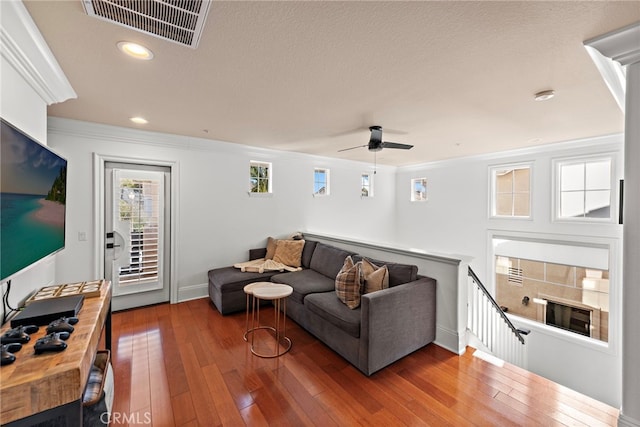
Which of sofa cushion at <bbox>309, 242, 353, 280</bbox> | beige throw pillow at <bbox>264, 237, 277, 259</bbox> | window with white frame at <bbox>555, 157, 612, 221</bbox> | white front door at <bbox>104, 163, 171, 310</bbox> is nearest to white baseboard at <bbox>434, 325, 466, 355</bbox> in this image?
sofa cushion at <bbox>309, 242, 353, 280</bbox>

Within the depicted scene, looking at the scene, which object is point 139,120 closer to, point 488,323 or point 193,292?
point 193,292

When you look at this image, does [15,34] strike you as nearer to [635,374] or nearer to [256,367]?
[256,367]

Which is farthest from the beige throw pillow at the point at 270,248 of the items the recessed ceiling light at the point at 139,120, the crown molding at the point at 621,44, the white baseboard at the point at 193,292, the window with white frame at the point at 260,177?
the crown molding at the point at 621,44

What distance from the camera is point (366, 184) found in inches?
265

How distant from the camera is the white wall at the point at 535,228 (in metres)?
3.99

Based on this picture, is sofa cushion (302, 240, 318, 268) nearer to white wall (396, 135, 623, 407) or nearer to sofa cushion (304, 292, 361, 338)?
sofa cushion (304, 292, 361, 338)

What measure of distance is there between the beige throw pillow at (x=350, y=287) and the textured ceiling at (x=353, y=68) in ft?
5.77

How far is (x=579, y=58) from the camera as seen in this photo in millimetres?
1927

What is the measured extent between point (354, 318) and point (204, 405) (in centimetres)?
133

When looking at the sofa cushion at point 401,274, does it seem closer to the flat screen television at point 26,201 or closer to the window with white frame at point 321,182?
the flat screen television at point 26,201

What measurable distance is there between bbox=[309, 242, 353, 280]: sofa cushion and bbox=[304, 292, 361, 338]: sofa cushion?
70cm

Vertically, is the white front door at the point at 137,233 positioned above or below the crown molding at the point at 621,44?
below

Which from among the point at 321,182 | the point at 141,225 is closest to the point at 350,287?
the point at 141,225

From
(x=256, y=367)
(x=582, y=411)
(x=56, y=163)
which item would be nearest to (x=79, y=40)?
(x=56, y=163)
